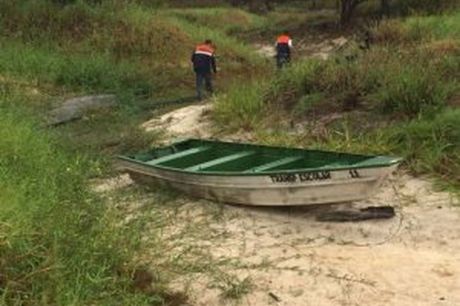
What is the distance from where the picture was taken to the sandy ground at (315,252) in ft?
22.2

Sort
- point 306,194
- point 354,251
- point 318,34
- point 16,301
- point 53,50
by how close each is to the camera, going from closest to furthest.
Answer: point 16,301 → point 354,251 → point 306,194 → point 53,50 → point 318,34

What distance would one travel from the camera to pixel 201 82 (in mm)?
17391

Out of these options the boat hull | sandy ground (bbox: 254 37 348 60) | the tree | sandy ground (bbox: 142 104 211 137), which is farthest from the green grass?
the tree

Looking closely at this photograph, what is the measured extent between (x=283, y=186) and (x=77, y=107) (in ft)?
26.3

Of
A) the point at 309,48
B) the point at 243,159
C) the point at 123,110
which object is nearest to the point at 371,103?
the point at 243,159

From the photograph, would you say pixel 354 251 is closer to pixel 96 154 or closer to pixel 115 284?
pixel 115 284

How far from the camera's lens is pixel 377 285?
689 centimetres

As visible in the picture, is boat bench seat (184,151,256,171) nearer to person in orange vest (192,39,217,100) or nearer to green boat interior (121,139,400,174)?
green boat interior (121,139,400,174)

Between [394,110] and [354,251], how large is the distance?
12.7 feet

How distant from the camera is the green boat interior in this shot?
28.6ft

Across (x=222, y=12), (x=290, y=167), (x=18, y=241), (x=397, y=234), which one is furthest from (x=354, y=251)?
(x=222, y=12)

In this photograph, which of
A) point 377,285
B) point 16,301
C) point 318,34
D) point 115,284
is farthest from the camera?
point 318,34

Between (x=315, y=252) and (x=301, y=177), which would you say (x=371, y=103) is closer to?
(x=301, y=177)

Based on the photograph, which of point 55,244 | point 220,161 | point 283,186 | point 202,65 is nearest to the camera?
point 55,244
